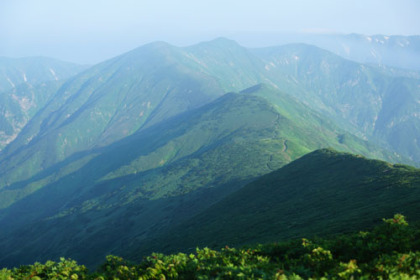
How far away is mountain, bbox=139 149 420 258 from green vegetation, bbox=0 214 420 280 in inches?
1426

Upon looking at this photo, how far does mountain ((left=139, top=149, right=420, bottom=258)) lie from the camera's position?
90944mm

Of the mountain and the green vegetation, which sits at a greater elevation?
the green vegetation

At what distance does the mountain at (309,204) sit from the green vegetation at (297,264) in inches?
1426

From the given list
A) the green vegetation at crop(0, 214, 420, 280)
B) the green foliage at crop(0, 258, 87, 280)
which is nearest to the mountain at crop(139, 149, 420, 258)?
the green vegetation at crop(0, 214, 420, 280)

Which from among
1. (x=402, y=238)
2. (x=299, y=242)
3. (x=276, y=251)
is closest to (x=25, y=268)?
(x=276, y=251)

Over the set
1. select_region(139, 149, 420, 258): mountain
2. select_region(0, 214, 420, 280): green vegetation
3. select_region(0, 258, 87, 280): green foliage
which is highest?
select_region(0, 214, 420, 280): green vegetation

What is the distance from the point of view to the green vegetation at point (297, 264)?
1094 inches

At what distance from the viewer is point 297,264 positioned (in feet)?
113

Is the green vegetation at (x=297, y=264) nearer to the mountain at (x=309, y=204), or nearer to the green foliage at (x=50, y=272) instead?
the green foliage at (x=50, y=272)

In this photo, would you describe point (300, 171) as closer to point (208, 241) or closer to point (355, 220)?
point (208, 241)

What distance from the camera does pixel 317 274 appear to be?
1158 inches

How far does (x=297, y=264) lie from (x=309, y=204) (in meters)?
100.0

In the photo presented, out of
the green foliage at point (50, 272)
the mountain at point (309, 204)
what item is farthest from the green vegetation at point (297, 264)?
the mountain at point (309, 204)

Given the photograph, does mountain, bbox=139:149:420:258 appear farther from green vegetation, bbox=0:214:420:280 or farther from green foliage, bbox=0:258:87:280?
green foliage, bbox=0:258:87:280
